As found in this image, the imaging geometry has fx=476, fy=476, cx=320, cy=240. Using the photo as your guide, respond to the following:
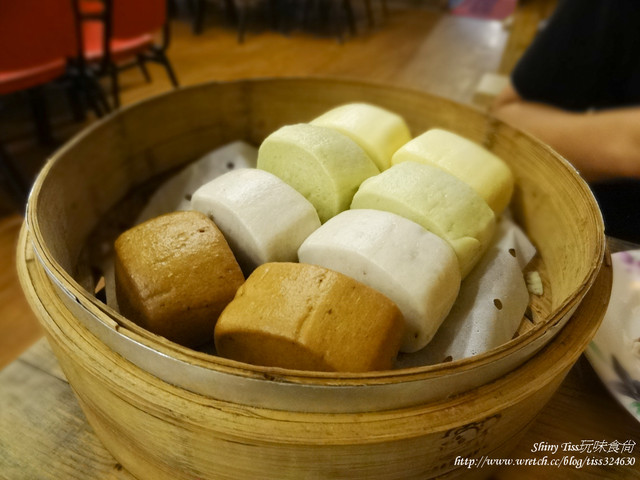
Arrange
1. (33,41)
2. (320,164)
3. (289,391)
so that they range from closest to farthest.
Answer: (289,391), (320,164), (33,41)

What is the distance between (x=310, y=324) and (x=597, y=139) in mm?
905

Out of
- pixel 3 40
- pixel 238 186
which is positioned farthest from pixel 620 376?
pixel 3 40

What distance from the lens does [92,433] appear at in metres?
0.69

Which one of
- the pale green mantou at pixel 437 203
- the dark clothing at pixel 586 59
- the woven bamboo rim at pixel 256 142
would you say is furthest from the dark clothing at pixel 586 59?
the pale green mantou at pixel 437 203

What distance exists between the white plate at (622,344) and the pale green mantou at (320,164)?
0.44m

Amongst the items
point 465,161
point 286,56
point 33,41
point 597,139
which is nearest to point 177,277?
point 465,161

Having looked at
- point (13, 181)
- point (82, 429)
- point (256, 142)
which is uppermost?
point (256, 142)

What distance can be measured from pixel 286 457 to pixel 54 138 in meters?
2.70

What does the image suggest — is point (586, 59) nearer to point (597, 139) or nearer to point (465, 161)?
point (597, 139)

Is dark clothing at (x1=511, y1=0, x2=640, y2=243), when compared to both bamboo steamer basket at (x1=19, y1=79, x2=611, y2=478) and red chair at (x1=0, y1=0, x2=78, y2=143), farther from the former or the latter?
red chair at (x1=0, y1=0, x2=78, y2=143)

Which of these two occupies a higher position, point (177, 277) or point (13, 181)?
point (177, 277)

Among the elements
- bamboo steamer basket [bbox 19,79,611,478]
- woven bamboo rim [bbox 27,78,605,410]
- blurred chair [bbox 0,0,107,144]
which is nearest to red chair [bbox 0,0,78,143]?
blurred chair [bbox 0,0,107,144]

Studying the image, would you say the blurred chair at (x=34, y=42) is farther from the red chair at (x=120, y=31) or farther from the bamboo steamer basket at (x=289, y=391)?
the bamboo steamer basket at (x=289, y=391)

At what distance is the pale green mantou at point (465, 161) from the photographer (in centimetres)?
81
